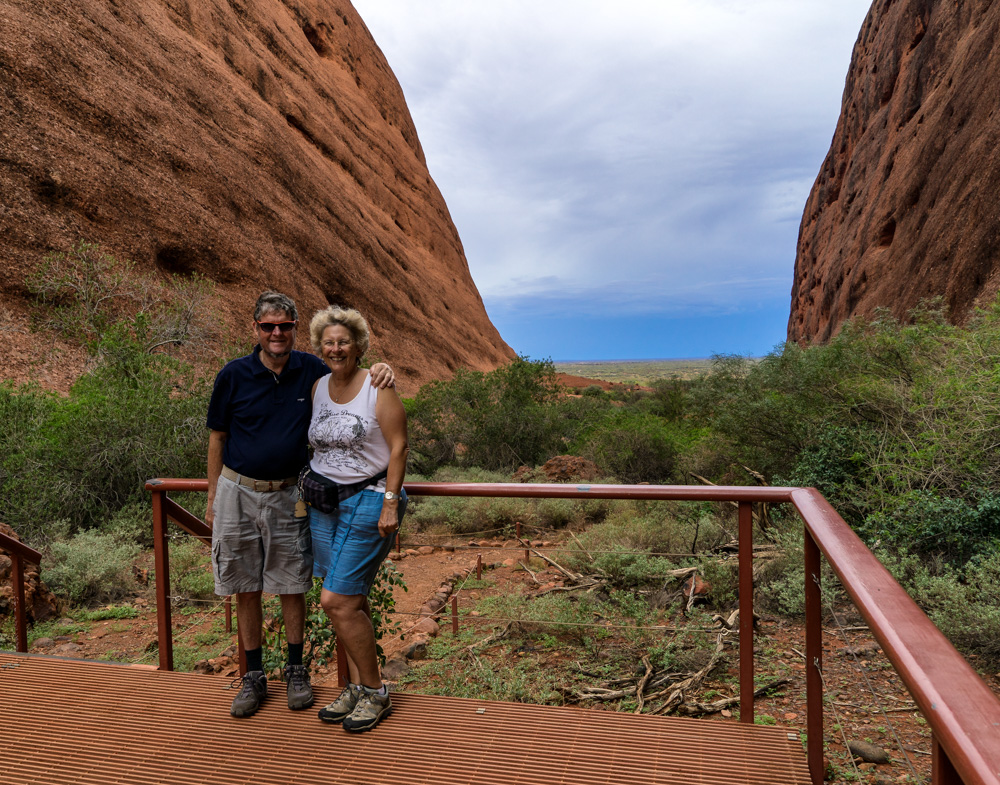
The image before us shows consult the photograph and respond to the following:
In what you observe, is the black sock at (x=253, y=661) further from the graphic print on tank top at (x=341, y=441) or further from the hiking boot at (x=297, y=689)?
the graphic print on tank top at (x=341, y=441)

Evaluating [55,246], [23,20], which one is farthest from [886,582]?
[23,20]

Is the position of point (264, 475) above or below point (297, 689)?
above

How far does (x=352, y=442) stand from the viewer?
2311mm

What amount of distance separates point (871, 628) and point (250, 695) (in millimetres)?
2368

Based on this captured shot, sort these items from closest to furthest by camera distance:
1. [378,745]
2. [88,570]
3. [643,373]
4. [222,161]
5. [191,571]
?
[378,745]
[88,570]
[191,571]
[222,161]
[643,373]

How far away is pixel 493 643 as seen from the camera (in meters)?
5.12

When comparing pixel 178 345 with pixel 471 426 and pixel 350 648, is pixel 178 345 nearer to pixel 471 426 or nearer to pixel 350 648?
pixel 471 426

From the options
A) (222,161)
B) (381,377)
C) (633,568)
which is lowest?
(633,568)

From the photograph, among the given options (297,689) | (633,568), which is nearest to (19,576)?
(297,689)

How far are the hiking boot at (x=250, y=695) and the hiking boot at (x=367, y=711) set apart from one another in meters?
0.45

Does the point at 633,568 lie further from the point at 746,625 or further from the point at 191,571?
the point at 191,571

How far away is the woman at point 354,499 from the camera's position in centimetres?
230

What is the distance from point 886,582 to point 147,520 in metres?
8.95

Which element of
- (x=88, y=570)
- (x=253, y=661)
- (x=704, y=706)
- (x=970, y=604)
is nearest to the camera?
(x=253, y=661)
